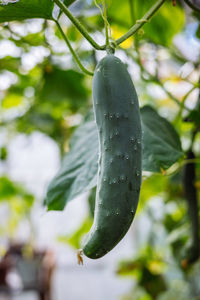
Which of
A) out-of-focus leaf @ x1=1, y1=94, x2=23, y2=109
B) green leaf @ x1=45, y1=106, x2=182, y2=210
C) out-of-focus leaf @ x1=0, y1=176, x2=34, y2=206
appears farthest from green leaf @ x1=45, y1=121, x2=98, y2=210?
out-of-focus leaf @ x1=0, y1=176, x2=34, y2=206

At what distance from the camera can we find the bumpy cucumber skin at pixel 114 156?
0.28 m

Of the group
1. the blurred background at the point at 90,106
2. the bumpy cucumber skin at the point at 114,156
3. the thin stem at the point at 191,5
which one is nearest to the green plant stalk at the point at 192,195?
the blurred background at the point at 90,106

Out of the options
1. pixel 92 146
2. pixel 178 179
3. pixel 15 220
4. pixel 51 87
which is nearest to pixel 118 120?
pixel 92 146

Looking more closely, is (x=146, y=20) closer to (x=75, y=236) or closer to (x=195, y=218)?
(x=195, y=218)

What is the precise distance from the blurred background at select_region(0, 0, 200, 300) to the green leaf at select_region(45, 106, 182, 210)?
27 millimetres

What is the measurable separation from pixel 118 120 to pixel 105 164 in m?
0.04

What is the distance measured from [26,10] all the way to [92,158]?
0.69 ft

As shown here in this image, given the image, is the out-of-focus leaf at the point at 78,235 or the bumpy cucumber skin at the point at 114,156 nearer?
the bumpy cucumber skin at the point at 114,156

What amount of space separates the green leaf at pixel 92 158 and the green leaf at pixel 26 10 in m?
0.19

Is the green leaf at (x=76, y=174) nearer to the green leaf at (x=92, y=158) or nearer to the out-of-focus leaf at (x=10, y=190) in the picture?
the green leaf at (x=92, y=158)

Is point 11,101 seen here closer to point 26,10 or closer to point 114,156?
point 26,10

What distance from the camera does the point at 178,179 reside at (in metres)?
0.81

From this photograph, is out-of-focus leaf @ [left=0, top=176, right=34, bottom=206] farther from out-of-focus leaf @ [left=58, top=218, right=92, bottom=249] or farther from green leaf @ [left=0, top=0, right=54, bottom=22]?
green leaf @ [left=0, top=0, right=54, bottom=22]

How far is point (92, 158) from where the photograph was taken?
518 mm
